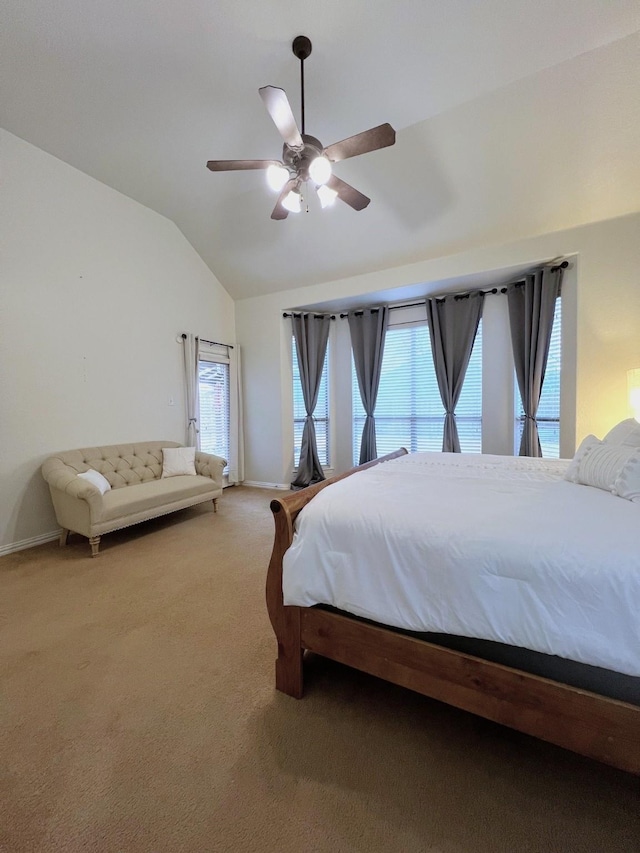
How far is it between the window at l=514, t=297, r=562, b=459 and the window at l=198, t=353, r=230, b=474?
408 cm

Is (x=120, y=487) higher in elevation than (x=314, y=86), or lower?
lower

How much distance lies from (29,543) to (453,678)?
12.1ft

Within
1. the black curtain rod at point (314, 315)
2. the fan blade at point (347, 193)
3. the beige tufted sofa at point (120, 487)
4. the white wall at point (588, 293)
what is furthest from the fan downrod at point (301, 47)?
the beige tufted sofa at point (120, 487)

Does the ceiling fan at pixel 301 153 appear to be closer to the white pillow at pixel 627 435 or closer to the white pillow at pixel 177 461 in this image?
the white pillow at pixel 627 435

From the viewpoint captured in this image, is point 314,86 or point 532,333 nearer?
point 314,86

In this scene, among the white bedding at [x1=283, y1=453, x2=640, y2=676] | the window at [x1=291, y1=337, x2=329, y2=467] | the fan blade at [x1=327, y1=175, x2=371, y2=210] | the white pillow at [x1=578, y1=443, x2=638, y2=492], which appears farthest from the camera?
the window at [x1=291, y1=337, x2=329, y2=467]

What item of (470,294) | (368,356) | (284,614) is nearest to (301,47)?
(470,294)

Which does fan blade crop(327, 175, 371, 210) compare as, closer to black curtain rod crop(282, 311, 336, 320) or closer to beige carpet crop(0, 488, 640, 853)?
black curtain rod crop(282, 311, 336, 320)

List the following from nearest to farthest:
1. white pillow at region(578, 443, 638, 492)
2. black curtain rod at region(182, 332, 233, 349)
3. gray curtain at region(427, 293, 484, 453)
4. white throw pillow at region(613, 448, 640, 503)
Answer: white throw pillow at region(613, 448, 640, 503)
white pillow at region(578, 443, 638, 492)
gray curtain at region(427, 293, 484, 453)
black curtain rod at region(182, 332, 233, 349)

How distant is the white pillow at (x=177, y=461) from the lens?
401 cm

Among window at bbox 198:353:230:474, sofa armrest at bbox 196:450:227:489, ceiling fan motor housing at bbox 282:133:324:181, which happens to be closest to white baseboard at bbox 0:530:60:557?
sofa armrest at bbox 196:450:227:489

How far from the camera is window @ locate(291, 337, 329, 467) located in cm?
521

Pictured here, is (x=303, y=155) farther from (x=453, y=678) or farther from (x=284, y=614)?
(x=453, y=678)

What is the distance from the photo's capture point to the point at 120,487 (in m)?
3.55
